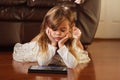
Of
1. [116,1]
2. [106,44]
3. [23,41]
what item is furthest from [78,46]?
[116,1]

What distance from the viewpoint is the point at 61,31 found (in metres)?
1.70

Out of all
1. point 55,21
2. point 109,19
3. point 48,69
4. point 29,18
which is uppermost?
point 55,21

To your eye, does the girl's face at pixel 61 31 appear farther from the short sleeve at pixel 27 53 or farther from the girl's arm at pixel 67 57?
the short sleeve at pixel 27 53

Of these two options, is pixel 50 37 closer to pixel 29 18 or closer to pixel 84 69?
pixel 84 69

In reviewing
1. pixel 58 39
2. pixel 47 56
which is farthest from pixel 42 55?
pixel 58 39

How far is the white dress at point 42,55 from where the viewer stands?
5.67 ft

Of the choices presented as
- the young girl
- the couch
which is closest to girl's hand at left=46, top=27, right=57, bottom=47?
the young girl

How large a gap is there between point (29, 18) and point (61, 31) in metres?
0.57

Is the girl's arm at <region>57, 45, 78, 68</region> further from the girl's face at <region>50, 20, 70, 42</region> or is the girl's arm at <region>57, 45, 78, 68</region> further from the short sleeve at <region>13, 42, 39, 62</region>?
the short sleeve at <region>13, 42, 39, 62</region>

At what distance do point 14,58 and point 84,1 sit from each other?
0.69 meters

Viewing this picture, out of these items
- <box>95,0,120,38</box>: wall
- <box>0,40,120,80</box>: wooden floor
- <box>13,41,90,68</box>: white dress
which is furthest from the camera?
<box>95,0,120,38</box>: wall

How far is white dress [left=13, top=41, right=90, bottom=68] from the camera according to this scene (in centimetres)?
173

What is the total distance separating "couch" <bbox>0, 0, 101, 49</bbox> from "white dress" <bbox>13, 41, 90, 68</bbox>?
11 centimetres

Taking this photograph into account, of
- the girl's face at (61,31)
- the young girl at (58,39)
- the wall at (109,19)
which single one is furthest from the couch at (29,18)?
the wall at (109,19)
